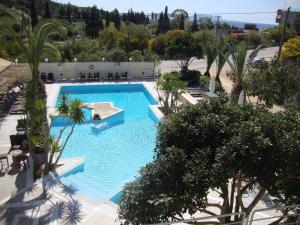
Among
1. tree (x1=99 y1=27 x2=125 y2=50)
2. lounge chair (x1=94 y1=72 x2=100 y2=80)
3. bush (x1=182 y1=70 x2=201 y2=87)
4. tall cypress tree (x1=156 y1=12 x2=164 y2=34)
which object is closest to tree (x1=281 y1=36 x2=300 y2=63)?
bush (x1=182 y1=70 x2=201 y2=87)

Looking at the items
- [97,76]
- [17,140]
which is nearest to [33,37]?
[17,140]

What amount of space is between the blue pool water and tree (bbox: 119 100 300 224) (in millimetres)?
6628

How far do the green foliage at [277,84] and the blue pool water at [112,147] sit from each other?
6.24 m

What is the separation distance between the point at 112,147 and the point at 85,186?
408cm

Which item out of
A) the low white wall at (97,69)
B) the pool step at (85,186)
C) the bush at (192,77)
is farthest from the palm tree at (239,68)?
the low white wall at (97,69)

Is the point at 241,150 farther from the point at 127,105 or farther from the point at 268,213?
the point at 127,105

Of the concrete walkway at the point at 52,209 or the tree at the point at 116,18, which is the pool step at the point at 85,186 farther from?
the tree at the point at 116,18

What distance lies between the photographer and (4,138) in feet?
51.5

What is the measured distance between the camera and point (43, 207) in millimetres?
10336

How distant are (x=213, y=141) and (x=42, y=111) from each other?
346 inches

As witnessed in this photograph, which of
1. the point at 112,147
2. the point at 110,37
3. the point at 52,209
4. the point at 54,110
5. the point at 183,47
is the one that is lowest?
the point at 112,147

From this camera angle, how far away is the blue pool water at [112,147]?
13.0 metres

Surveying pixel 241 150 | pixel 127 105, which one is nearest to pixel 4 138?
pixel 127 105

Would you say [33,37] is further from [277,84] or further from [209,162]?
[277,84]
